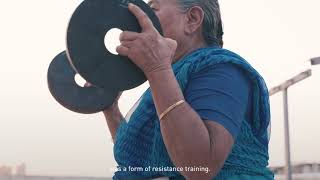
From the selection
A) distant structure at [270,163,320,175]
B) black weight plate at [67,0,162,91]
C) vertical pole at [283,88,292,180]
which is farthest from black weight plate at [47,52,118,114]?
distant structure at [270,163,320,175]

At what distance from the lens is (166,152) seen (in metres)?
1.75

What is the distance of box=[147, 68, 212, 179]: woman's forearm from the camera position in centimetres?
153

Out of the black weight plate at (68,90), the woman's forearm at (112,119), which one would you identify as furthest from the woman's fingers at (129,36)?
the woman's forearm at (112,119)

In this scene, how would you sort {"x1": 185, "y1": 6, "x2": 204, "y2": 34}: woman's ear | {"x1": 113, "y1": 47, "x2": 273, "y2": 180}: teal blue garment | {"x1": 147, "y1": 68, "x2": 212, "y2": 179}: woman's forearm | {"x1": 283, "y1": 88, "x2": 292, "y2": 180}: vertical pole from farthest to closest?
1. {"x1": 283, "y1": 88, "x2": 292, "y2": 180}: vertical pole
2. {"x1": 185, "y1": 6, "x2": 204, "y2": 34}: woman's ear
3. {"x1": 113, "y1": 47, "x2": 273, "y2": 180}: teal blue garment
4. {"x1": 147, "y1": 68, "x2": 212, "y2": 179}: woman's forearm

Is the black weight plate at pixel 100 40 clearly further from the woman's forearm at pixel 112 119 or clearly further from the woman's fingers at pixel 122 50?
the woman's forearm at pixel 112 119

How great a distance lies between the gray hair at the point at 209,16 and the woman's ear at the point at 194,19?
0.05 feet

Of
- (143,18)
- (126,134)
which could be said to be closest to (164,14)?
(143,18)

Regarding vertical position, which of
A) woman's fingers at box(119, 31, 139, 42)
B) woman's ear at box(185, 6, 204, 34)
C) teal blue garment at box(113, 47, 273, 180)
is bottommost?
teal blue garment at box(113, 47, 273, 180)

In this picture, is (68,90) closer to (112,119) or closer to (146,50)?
(112,119)

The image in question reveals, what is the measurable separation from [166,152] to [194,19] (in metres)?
0.54

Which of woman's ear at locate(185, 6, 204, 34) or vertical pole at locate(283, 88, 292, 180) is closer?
woman's ear at locate(185, 6, 204, 34)

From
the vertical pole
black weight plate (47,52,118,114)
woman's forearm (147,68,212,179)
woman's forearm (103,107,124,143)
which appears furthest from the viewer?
the vertical pole

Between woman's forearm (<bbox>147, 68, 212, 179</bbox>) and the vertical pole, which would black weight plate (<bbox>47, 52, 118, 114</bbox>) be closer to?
woman's forearm (<bbox>147, 68, 212, 179</bbox>)

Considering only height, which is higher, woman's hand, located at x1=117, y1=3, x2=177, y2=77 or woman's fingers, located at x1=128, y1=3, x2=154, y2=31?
woman's fingers, located at x1=128, y1=3, x2=154, y2=31
